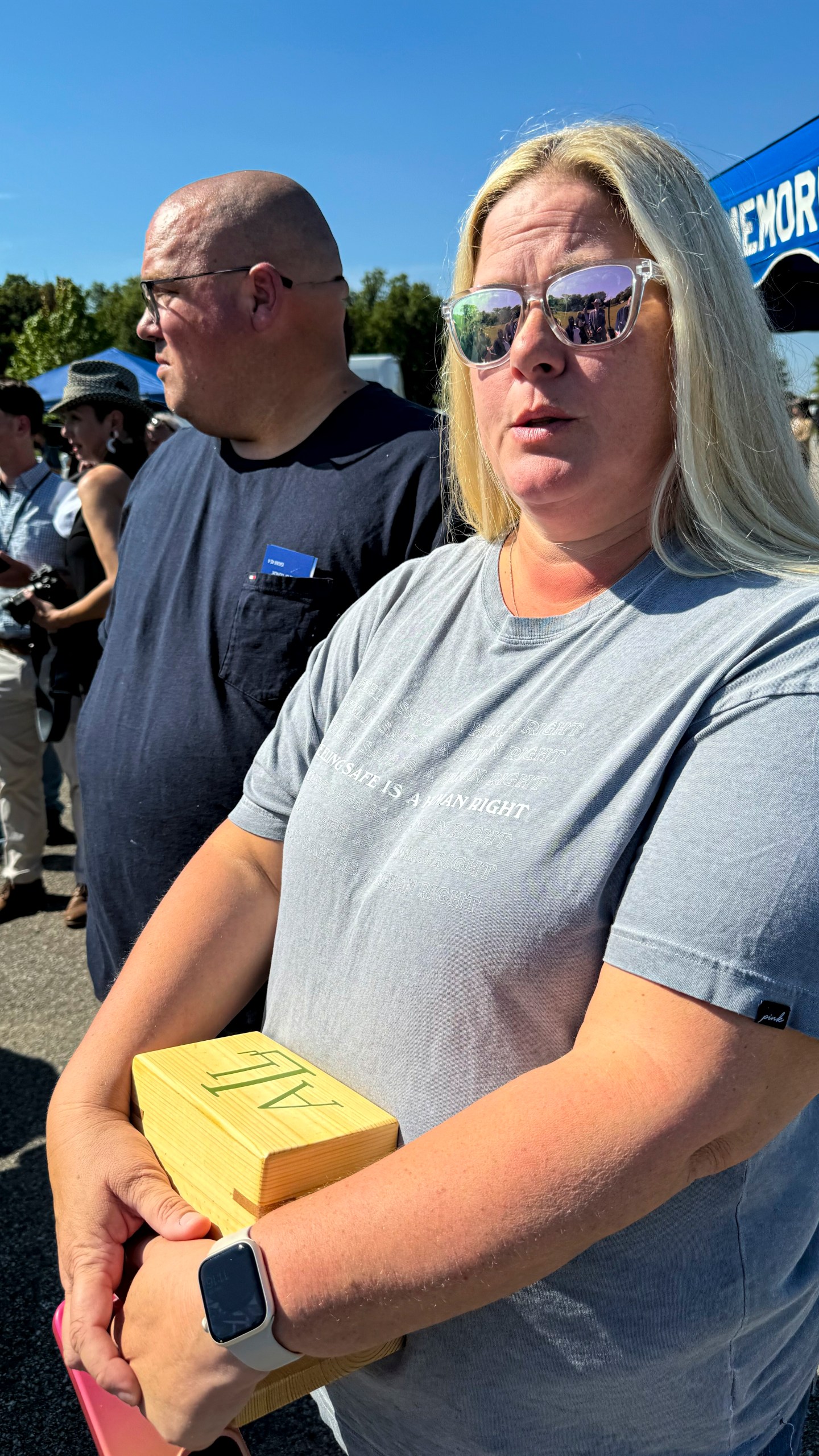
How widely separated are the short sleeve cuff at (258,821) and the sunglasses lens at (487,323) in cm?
65

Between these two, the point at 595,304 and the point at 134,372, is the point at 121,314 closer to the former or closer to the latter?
the point at 134,372

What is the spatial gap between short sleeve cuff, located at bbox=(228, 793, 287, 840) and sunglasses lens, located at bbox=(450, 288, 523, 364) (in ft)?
2.14

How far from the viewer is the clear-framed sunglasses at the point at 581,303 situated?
112 centimetres

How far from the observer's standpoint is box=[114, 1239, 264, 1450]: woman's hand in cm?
94

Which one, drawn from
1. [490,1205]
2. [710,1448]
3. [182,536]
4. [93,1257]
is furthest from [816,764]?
[182,536]

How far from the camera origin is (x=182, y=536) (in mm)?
2115

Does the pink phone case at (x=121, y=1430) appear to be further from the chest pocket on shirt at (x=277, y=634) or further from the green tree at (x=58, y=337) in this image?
the green tree at (x=58, y=337)

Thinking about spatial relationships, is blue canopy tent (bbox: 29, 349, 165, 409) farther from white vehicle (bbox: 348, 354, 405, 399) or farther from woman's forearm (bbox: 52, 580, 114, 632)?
woman's forearm (bbox: 52, 580, 114, 632)

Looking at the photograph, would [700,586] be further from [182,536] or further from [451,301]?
[182,536]

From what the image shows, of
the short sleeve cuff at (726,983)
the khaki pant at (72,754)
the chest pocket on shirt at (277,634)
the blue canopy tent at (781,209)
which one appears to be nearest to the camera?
the short sleeve cuff at (726,983)

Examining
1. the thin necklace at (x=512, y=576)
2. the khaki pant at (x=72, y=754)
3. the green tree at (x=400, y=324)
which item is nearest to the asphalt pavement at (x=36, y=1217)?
the khaki pant at (x=72, y=754)

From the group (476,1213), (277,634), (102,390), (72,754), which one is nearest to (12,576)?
(72,754)

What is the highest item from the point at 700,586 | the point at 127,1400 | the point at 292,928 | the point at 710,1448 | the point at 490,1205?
the point at 700,586

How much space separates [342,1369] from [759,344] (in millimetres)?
1200
